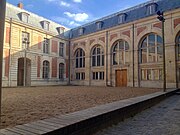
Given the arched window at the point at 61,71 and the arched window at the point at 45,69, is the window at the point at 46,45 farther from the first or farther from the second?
the arched window at the point at 61,71

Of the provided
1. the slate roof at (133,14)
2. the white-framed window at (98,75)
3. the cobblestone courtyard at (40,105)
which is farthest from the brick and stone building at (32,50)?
the cobblestone courtyard at (40,105)

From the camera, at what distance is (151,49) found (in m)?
21.1

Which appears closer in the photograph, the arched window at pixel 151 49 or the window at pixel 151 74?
the window at pixel 151 74

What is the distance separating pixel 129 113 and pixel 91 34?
23.2 meters

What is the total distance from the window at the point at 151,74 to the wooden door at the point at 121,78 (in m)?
2.63

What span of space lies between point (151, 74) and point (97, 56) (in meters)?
9.17

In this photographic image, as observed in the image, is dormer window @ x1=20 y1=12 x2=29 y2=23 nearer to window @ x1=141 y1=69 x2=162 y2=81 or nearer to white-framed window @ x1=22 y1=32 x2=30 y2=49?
white-framed window @ x1=22 y1=32 x2=30 y2=49

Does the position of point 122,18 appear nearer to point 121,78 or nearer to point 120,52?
point 120,52

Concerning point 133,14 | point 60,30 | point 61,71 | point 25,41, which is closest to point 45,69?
point 61,71

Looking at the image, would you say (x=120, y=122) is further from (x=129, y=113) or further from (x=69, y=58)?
(x=69, y=58)

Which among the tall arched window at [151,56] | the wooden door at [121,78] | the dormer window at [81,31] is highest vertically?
the dormer window at [81,31]

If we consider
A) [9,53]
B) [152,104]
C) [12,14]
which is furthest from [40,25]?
[152,104]

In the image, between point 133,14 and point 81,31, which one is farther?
point 81,31

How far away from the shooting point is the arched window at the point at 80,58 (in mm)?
29234
